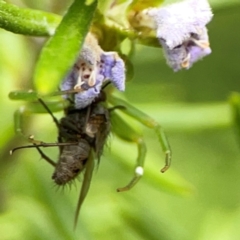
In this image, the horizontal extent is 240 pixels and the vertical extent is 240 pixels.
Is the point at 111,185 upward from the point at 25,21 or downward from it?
downward

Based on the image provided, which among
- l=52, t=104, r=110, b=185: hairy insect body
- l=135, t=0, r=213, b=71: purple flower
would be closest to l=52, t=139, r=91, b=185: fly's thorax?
l=52, t=104, r=110, b=185: hairy insect body

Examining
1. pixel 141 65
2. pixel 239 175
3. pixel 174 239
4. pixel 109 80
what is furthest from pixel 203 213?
pixel 109 80

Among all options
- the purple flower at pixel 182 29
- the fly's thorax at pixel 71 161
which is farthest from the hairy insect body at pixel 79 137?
the purple flower at pixel 182 29

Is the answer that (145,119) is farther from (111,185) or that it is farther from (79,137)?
(111,185)

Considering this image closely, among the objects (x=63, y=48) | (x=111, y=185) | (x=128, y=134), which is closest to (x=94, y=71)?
(x=63, y=48)

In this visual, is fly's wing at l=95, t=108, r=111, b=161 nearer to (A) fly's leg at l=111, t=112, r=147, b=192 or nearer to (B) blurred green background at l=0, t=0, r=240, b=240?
A: (A) fly's leg at l=111, t=112, r=147, b=192
